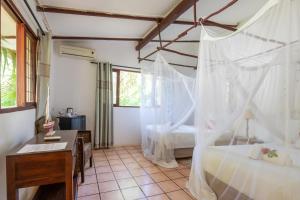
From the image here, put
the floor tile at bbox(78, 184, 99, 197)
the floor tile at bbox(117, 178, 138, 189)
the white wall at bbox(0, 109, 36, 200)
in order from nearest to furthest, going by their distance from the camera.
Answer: the white wall at bbox(0, 109, 36, 200) → the floor tile at bbox(78, 184, 99, 197) → the floor tile at bbox(117, 178, 138, 189)

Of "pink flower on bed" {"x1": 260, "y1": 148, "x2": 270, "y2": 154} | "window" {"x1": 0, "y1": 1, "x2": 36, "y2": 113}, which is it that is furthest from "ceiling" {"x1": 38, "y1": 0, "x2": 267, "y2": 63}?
"pink flower on bed" {"x1": 260, "y1": 148, "x2": 270, "y2": 154}

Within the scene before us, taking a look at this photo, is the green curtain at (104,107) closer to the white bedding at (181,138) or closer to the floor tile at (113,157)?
the floor tile at (113,157)

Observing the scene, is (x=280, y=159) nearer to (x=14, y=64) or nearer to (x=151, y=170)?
(x=151, y=170)

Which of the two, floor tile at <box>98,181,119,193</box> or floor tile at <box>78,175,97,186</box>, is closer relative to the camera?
floor tile at <box>98,181,119,193</box>

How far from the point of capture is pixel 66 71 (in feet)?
14.1

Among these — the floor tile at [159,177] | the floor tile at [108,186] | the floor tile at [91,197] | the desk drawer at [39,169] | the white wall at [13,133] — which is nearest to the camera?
the desk drawer at [39,169]

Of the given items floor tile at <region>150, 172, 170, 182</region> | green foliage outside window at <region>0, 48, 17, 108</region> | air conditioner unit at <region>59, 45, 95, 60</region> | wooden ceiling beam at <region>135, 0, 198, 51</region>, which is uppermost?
wooden ceiling beam at <region>135, 0, 198, 51</region>

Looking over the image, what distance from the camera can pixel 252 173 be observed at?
167 centimetres

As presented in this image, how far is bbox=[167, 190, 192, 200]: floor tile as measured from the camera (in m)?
2.34

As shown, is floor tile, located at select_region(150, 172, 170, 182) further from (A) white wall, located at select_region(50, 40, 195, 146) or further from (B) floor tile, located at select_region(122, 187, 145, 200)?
(A) white wall, located at select_region(50, 40, 195, 146)

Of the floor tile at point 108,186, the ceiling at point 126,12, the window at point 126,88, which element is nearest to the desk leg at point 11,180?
the floor tile at point 108,186

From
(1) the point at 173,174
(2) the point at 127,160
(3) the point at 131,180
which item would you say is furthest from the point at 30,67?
(1) the point at 173,174

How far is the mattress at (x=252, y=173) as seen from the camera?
146 cm

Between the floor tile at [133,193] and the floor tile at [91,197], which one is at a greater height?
the floor tile at [91,197]
